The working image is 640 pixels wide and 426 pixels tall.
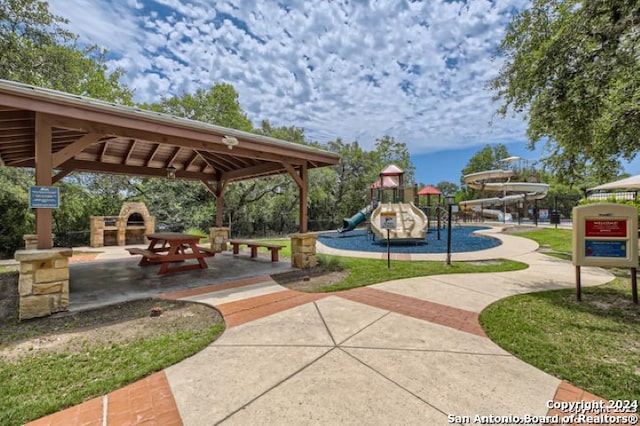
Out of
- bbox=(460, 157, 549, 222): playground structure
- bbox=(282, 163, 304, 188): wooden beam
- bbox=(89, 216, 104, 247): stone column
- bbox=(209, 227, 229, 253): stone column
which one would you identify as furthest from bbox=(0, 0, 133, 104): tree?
bbox=(460, 157, 549, 222): playground structure

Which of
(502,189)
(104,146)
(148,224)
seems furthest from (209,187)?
(502,189)

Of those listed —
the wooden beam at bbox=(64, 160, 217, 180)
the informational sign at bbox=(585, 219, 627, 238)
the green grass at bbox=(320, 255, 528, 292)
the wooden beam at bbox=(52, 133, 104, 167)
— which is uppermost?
the wooden beam at bbox=(64, 160, 217, 180)

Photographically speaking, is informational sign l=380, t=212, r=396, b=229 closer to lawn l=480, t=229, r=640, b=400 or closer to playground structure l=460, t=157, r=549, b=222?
lawn l=480, t=229, r=640, b=400

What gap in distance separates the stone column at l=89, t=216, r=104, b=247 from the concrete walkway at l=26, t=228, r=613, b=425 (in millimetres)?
11070

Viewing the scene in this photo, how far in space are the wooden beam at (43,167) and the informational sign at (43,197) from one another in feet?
0.33

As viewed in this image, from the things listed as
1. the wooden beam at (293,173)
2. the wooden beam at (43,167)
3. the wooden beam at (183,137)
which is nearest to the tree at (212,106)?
the wooden beam at (293,173)

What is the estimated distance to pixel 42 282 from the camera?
4.00 meters

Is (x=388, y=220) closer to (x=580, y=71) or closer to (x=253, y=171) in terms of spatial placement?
(x=253, y=171)

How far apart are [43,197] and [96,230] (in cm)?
994

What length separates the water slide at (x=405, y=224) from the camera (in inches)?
523

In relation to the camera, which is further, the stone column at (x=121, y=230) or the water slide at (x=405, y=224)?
the water slide at (x=405, y=224)

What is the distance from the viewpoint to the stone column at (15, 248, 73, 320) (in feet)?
12.6

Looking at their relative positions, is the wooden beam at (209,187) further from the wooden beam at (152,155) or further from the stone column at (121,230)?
the stone column at (121,230)

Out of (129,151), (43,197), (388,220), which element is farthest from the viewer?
(129,151)
